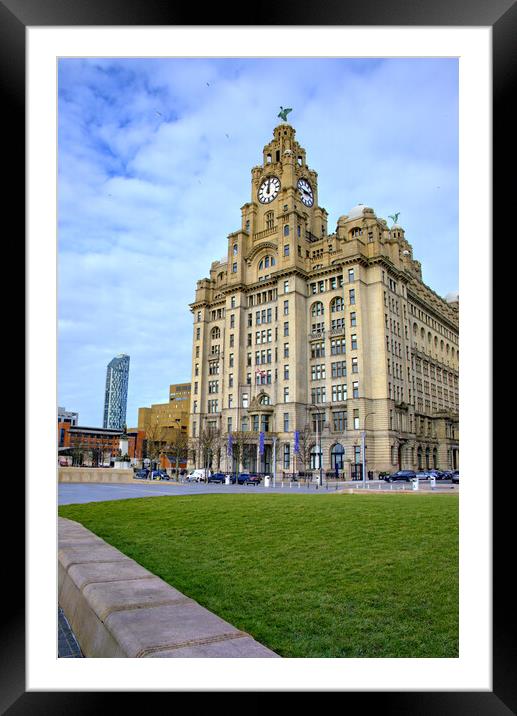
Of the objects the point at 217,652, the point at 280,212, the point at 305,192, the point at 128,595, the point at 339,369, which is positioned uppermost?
the point at 305,192

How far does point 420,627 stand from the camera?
371 centimetres

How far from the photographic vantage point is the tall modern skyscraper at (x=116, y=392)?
5512 inches

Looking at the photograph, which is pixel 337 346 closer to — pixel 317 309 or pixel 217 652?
pixel 317 309

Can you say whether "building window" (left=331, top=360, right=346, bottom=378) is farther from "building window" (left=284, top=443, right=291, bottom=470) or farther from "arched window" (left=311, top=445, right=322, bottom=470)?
"building window" (left=284, top=443, right=291, bottom=470)

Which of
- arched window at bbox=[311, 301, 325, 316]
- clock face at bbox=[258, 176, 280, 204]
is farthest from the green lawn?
clock face at bbox=[258, 176, 280, 204]

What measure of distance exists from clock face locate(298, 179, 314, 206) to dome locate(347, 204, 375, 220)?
5539 mm

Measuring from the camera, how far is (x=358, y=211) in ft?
182

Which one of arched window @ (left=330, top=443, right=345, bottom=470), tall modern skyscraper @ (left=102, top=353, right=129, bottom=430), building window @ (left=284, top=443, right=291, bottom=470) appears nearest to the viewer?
arched window @ (left=330, top=443, right=345, bottom=470)

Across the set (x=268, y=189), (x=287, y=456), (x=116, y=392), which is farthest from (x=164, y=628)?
(x=116, y=392)

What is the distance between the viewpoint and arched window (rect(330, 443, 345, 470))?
4890 centimetres

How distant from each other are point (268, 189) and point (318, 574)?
59.2 m

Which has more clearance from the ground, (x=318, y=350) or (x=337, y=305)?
(x=337, y=305)
